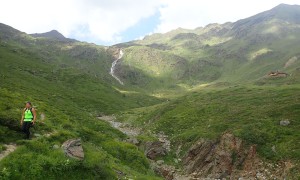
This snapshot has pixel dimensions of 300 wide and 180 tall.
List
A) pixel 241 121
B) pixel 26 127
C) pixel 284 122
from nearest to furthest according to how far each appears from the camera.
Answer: pixel 26 127 < pixel 284 122 < pixel 241 121

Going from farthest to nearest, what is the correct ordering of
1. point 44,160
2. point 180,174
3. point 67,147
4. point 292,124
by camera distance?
point 292,124, point 180,174, point 67,147, point 44,160

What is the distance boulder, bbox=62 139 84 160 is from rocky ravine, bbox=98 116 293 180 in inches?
558

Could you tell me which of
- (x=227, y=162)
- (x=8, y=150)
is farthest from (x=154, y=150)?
(x=8, y=150)

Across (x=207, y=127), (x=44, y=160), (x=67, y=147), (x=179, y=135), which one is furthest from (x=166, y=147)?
(x=44, y=160)

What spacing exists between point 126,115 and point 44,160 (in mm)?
78666

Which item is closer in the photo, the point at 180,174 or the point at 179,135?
the point at 180,174

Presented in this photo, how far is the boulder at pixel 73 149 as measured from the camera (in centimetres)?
2657

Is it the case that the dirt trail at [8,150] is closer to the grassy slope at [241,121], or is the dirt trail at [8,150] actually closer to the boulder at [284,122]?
the grassy slope at [241,121]

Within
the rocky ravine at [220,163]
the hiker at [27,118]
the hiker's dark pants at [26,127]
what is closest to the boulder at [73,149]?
the hiker's dark pants at [26,127]

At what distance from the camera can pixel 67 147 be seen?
90.9 ft

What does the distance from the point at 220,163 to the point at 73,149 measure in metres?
23.6

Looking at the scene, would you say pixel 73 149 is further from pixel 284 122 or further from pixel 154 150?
pixel 284 122

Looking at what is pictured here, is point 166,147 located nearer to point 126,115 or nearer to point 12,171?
point 12,171

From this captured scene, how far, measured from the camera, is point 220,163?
145ft
